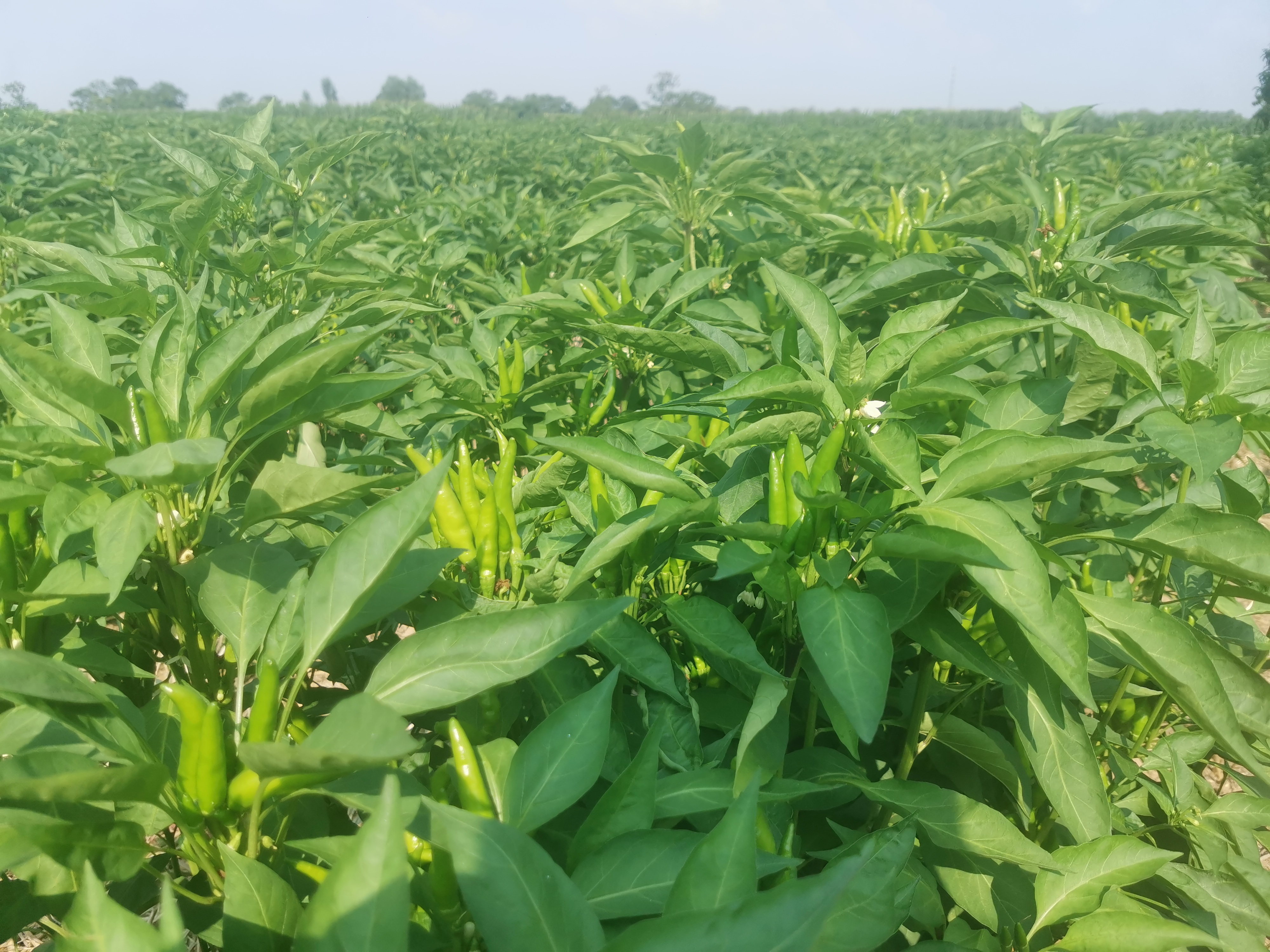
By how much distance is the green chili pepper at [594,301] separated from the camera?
6.98 feet

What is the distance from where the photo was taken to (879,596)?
1064 millimetres

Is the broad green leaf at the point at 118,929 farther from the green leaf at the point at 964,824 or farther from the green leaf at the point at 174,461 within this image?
the green leaf at the point at 964,824

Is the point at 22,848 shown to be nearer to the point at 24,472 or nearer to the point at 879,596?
the point at 24,472

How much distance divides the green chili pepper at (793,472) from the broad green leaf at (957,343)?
21cm

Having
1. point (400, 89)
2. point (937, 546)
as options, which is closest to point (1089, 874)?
point (937, 546)

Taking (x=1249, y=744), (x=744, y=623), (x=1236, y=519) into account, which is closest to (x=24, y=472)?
(x=744, y=623)

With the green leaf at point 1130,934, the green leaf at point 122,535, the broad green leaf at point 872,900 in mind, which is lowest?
the green leaf at point 1130,934

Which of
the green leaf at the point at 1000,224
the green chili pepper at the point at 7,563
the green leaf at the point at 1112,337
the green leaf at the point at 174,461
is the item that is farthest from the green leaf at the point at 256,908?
the green leaf at the point at 1000,224

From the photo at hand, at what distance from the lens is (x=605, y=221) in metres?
2.56

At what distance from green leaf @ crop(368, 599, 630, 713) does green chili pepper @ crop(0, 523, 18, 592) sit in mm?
455

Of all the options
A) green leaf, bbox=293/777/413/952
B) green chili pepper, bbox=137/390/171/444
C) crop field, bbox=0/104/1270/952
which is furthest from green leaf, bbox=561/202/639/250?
green leaf, bbox=293/777/413/952

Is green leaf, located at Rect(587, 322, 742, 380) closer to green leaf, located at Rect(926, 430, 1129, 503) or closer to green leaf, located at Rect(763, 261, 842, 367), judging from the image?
green leaf, located at Rect(763, 261, 842, 367)

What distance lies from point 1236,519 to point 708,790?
77 centimetres

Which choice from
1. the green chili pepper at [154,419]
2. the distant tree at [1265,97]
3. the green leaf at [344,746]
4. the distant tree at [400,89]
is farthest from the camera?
the distant tree at [400,89]
